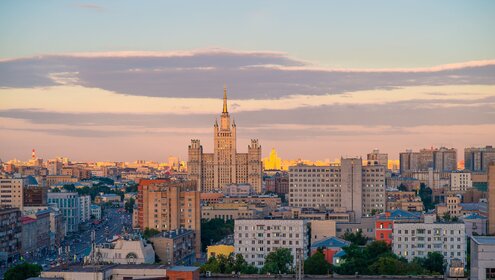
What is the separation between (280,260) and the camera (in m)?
63.3

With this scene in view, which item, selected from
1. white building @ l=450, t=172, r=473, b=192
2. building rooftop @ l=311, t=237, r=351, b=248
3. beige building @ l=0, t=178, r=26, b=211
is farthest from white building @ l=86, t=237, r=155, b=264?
white building @ l=450, t=172, r=473, b=192

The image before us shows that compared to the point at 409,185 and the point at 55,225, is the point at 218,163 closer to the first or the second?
the point at 409,185

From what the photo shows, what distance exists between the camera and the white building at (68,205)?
121 metres

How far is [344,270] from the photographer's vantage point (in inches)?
2329

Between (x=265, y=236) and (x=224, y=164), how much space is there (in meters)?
93.6

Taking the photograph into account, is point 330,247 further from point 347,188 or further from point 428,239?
point 347,188

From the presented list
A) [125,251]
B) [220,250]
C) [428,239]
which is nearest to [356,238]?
[220,250]

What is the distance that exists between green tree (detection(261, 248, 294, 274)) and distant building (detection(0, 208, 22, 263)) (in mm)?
21854

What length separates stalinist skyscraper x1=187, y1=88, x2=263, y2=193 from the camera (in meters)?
162

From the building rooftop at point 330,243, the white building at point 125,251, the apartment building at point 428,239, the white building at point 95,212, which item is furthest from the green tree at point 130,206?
the white building at point 125,251

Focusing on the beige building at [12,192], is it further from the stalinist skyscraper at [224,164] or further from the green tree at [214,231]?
the stalinist skyscraper at [224,164]

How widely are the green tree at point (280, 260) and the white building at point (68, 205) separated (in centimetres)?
5667

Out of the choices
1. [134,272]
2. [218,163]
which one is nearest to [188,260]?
[134,272]

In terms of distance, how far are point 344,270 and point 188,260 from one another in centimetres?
1725
